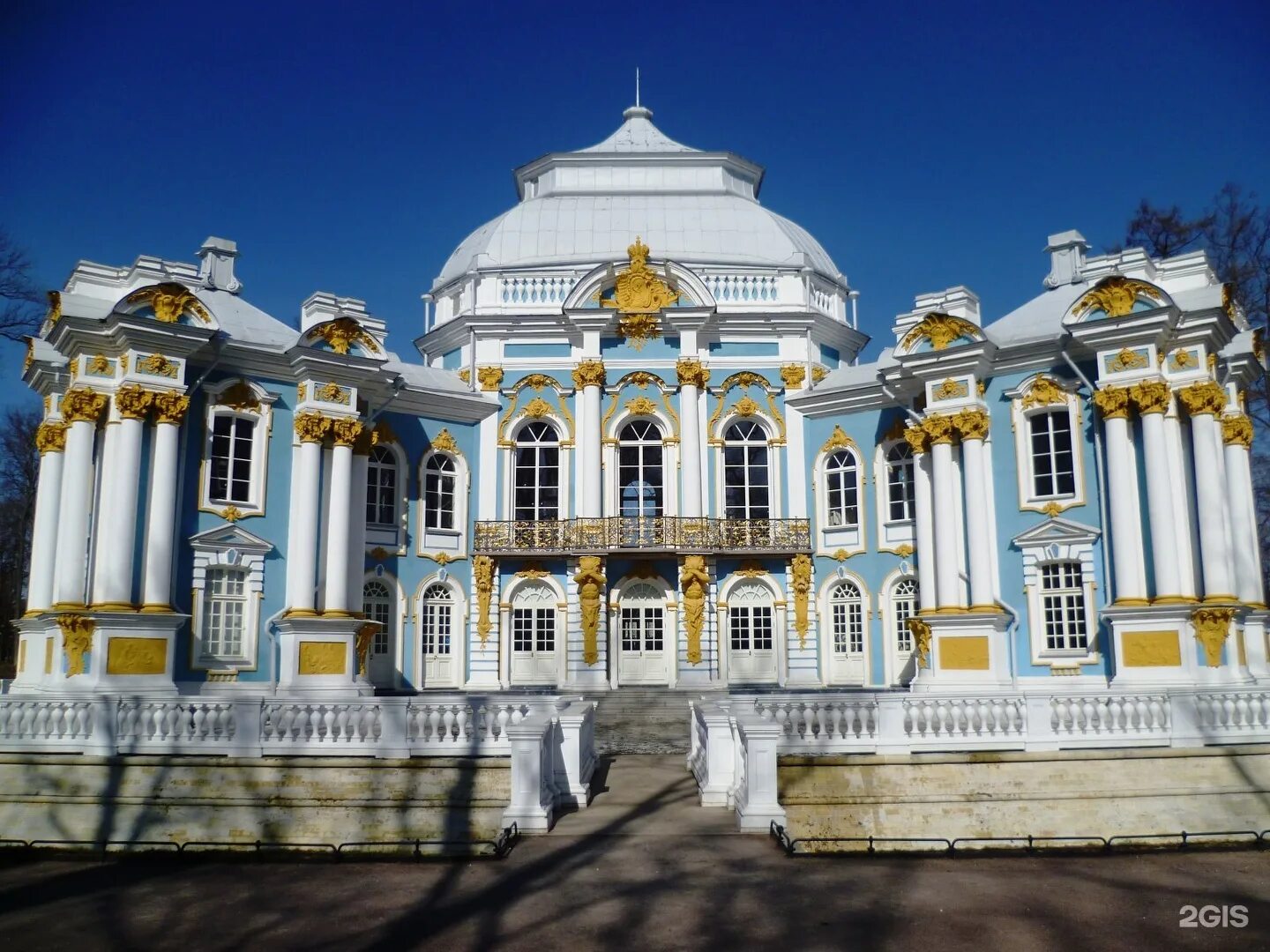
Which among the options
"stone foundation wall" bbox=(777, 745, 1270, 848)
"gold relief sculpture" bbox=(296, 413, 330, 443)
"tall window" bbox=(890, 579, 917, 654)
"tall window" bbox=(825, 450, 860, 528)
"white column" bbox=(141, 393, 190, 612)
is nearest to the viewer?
"stone foundation wall" bbox=(777, 745, 1270, 848)

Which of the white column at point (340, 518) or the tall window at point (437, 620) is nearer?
the white column at point (340, 518)

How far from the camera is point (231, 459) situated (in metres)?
19.1

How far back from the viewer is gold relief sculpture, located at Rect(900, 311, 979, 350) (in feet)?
63.3

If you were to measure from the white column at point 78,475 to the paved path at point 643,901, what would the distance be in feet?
25.1

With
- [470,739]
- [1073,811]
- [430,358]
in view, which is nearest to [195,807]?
[470,739]

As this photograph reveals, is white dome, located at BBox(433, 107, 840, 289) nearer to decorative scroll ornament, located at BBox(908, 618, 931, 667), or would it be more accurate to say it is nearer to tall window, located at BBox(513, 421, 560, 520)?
tall window, located at BBox(513, 421, 560, 520)

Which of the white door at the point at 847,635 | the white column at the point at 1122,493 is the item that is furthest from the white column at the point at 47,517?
the white column at the point at 1122,493

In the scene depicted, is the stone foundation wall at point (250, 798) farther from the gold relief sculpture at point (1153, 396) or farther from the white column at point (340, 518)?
the gold relief sculpture at point (1153, 396)

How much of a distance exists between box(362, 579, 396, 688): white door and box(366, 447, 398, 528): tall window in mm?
1183

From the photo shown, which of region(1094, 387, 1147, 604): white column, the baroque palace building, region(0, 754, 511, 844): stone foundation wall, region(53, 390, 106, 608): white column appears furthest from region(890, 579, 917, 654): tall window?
region(53, 390, 106, 608): white column

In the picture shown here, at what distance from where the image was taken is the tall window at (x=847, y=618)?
2230cm

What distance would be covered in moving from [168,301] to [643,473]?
31.9ft

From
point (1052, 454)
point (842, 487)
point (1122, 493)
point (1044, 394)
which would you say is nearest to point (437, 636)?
point (842, 487)

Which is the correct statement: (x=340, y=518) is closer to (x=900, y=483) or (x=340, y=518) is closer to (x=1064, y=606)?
(x=900, y=483)
